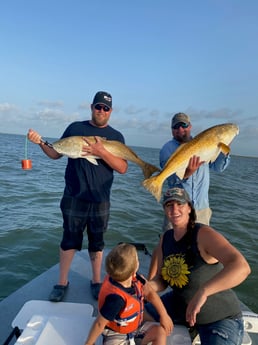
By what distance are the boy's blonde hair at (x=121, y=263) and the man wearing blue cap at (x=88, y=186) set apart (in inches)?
62.8

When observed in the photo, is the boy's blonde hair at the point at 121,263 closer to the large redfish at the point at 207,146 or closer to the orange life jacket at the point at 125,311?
the orange life jacket at the point at 125,311

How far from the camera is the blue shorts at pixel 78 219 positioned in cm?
415

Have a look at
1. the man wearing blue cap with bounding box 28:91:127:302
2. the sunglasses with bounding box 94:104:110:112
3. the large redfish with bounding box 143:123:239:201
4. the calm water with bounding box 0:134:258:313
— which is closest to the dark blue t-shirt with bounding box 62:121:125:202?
the man wearing blue cap with bounding box 28:91:127:302

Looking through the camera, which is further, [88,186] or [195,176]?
[195,176]

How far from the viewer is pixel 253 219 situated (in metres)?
12.8

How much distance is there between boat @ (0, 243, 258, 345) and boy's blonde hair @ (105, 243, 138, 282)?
658 mm

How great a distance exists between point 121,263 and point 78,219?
5.69ft

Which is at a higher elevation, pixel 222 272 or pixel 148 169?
pixel 148 169

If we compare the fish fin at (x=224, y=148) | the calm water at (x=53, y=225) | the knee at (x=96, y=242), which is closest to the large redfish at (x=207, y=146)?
the fish fin at (x=224, y=148)

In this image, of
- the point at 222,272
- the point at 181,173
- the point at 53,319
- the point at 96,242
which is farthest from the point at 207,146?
the point at 53,319

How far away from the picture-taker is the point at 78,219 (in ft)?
13.7

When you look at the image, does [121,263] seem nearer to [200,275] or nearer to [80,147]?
[200,275]

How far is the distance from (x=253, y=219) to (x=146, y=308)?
35.0 feet

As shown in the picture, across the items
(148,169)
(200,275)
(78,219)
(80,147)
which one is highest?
(80,147)
